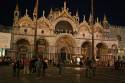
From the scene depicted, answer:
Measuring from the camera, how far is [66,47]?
58688 mm

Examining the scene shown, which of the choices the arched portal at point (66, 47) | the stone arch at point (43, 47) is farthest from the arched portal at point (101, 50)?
the stone arch at point (43, 47)

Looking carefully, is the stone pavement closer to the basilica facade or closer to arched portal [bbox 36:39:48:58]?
the basilica facade

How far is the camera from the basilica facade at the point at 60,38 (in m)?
54.8

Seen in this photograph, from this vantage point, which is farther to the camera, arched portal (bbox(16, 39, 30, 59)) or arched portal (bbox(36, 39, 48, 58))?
arched portal (bbox(36, 39, 48, 58))

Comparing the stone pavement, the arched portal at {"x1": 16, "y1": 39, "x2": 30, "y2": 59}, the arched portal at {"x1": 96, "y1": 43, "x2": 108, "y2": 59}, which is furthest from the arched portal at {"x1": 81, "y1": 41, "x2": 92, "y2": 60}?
the stone pavement

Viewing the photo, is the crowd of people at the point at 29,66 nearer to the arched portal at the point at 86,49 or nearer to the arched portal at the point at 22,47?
the arched portal at the point at 22,47

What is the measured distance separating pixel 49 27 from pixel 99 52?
14243 mm

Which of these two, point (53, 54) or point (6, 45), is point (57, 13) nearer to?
point (53, 54)

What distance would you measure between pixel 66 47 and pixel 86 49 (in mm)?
5312

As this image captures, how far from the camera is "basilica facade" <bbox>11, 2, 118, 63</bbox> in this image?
2156 inches

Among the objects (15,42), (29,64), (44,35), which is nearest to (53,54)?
(44,35)

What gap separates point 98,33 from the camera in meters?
61.6

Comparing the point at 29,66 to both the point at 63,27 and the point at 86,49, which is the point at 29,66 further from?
the point at 86,49

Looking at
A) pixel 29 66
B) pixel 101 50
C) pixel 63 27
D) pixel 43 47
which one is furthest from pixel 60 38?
pixel 29 66
